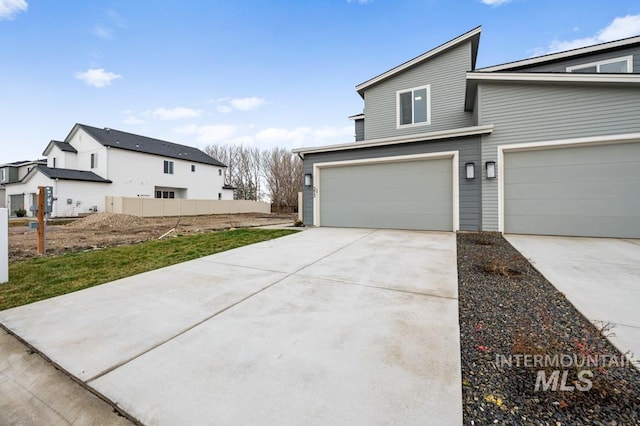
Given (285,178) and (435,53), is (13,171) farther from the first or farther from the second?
(435,53)

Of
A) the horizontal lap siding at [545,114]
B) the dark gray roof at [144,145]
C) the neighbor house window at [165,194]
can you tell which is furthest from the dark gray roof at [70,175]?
the horizontal lap siding at [545,114]

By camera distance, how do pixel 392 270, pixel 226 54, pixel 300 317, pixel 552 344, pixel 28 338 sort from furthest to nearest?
pixel 226 54 < pixel 392 270 < pixel 300 317 < pixel 28 338 < pixel 552 344

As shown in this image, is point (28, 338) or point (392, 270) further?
point (392, 270)

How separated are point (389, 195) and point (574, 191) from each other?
436 cm

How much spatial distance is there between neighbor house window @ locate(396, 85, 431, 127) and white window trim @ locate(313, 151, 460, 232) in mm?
2708

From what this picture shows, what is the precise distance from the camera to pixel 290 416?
122 centimetres

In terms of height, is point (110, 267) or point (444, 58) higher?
point (444, 58)

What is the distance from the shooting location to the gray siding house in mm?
5867

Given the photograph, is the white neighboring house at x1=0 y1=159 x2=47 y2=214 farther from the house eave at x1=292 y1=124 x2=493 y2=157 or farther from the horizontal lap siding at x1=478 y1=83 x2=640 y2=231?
the horizontal lap siding at x1=478 y1=83 x2=640 y2=231

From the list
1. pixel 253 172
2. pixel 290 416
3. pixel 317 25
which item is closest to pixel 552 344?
pixel 290 416

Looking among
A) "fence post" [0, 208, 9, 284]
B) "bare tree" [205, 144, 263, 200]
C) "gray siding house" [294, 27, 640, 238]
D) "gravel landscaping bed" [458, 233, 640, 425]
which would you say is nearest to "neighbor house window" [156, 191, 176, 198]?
"bare tree" [205, 144, 263, 200]

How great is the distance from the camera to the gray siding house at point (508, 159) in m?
5.87

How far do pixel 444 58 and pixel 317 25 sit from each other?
5.43 metres

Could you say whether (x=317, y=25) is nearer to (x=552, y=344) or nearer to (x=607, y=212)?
(x=607, y=212)
